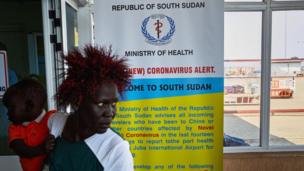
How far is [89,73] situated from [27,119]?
52 centimetres

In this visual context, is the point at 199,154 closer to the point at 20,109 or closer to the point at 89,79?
the point at 20,109

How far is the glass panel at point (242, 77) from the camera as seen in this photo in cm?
341

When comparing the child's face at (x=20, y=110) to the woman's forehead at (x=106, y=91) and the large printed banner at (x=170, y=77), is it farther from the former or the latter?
the large printed banner at (x=170, y=77)

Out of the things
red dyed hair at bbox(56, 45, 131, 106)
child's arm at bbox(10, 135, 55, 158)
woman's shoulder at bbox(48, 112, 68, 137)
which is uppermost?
red dyed hair at bbox(56, 45, 131, 106)

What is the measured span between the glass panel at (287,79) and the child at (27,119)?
9.65 ft

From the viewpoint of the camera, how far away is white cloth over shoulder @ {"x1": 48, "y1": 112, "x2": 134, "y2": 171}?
2.68ft

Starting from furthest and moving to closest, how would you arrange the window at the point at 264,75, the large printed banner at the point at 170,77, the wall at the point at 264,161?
the wall at the point at 264,161 → the window at the point at 264,75 → the large printed banner at the point at 170,77

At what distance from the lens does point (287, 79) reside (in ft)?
11.6

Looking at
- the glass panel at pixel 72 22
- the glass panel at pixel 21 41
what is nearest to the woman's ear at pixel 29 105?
the glass panel at pixel 21 41

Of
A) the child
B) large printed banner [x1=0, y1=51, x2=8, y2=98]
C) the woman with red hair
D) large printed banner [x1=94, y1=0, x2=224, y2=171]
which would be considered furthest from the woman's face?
large printed banner [x1=0, y1=51, x2=8, y2=98]

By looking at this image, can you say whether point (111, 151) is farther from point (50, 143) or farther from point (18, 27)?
point (18, 27)

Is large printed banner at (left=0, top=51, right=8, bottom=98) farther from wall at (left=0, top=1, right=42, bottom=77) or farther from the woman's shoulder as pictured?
the woman's shoulder

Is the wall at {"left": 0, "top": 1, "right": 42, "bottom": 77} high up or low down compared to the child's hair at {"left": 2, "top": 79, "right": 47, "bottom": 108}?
up

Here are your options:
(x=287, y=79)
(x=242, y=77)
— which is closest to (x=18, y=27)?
(x=242, y=77)
